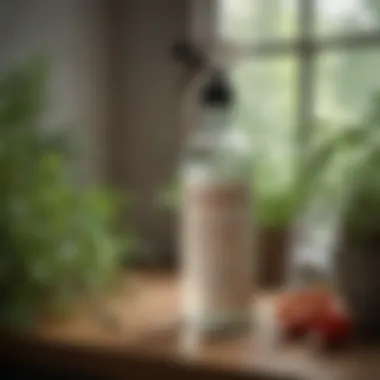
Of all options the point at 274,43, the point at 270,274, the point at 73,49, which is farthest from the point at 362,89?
the point at 73,49

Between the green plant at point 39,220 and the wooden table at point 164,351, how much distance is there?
4 cm

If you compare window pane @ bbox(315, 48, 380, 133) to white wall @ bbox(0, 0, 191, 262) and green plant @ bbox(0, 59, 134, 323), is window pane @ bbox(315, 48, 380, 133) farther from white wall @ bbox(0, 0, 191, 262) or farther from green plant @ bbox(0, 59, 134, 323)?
green plant @ bbox(0, 59, 134, 323)

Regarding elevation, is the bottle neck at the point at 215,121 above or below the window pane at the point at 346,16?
below

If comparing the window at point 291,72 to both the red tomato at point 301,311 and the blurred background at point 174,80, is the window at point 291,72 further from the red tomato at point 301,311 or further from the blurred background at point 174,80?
the red tomato at point 301,311

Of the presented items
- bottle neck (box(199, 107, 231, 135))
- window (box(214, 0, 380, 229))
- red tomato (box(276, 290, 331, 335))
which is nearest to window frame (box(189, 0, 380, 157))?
window (box(214, 0, 380, 229))

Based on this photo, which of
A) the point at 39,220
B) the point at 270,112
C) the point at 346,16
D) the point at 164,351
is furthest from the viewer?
the point at 270,112

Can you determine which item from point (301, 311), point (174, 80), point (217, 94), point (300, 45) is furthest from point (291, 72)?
point (301, 311)

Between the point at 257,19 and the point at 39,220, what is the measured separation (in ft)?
1.52

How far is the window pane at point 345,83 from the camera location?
3.77ft

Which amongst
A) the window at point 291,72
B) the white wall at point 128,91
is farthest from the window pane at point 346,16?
the white wall at point 128,91

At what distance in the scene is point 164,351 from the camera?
2.86 ft

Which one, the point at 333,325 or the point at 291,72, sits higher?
the point at 291,72

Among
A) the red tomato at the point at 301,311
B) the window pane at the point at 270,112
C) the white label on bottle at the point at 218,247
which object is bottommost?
the red tomato at the point at 301,311

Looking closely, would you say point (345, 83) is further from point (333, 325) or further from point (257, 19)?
point (333, 325)
